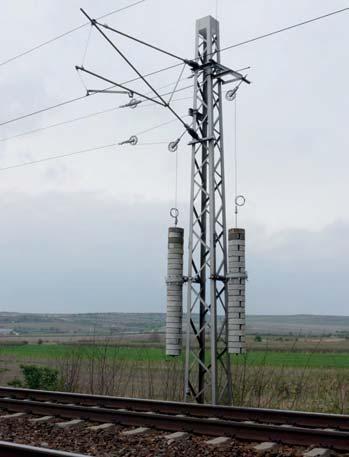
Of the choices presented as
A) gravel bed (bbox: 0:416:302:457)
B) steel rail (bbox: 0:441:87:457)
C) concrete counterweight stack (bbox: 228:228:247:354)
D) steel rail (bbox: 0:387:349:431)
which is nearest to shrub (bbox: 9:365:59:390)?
steel rail (bbox: 0:387:349:431)

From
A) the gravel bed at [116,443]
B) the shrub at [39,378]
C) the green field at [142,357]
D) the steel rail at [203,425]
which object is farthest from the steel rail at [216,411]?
the shrub at [39,378]

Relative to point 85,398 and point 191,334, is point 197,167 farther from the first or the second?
point 85,398

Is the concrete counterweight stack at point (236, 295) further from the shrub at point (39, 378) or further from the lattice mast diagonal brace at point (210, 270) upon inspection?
the shrub at point (39, 378)

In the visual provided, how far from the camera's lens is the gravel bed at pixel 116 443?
27.3ft

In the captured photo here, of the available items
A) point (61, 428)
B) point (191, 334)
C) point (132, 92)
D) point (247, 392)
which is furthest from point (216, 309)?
point (132, 92)

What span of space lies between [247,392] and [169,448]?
6623 millimetres

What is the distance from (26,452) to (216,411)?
502 cm

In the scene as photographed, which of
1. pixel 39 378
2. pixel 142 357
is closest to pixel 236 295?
pixel 39 378

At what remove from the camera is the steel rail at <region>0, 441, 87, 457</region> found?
6.20 meters

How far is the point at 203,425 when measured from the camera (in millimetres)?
9492

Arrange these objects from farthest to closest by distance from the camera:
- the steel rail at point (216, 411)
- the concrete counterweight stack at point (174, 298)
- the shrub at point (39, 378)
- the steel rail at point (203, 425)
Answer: the shrub at point (39, 378) → the concrete counterweight stack at point (174, 298) → the steel rail at point (216, 411) → the steel rail at point (203, 425)

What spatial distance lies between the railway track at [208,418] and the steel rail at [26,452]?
11.3 feet

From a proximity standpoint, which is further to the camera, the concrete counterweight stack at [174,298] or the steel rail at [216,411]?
the concrete counterweight stack at [174,298]

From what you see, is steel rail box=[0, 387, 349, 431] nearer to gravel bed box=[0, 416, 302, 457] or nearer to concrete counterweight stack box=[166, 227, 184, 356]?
gravel bed box=[0, 416, 302, 457]
